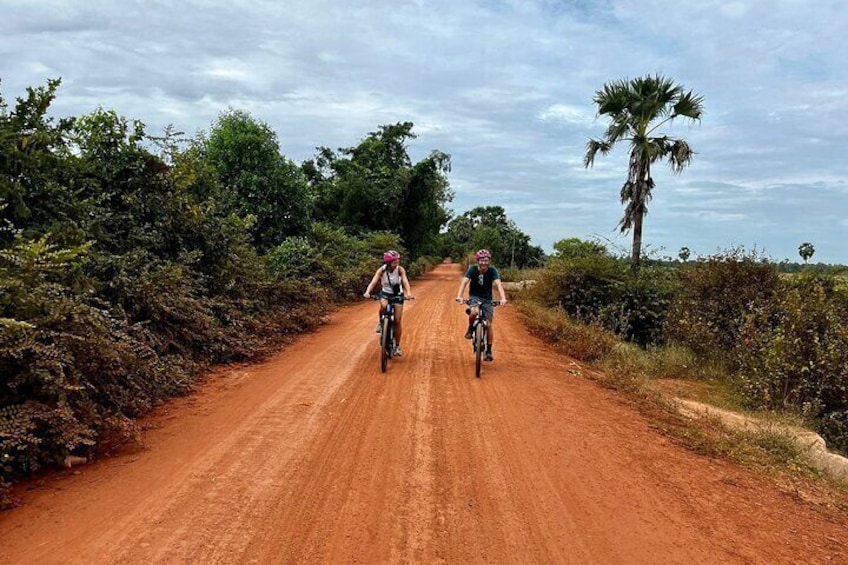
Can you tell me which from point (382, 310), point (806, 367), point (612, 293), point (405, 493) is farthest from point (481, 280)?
point (612, 293)

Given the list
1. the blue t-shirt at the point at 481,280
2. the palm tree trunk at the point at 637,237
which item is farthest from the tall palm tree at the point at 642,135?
the blue t-shirt at the point at 481,280

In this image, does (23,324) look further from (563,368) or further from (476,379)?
(563,368)

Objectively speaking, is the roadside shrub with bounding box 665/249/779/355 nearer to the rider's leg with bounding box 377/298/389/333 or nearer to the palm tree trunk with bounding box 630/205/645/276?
the palm tree trunk with bounding box 630/205/645/276

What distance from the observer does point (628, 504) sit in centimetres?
478

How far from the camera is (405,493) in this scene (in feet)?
15.4

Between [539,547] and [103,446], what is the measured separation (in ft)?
13.5

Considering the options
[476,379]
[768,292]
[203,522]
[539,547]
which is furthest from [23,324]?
[768,292]

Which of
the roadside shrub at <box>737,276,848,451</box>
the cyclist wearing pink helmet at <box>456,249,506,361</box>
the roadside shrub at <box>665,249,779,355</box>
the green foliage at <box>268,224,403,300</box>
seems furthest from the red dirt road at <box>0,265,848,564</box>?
the green foliage at <box>268,224,403,300</box>

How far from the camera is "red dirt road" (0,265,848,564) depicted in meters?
3.89

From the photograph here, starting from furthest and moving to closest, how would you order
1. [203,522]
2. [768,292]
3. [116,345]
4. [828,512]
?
[768,292] < [116,345] < [828,512] < [203,522]

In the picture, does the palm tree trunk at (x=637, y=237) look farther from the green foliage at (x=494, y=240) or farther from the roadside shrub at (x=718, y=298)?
the green foliage at (x=494, y=240)

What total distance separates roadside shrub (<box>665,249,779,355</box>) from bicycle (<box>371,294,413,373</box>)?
8.40 meters

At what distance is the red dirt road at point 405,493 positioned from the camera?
3.89 meters

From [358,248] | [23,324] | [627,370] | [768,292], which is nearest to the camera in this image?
[23,324]
